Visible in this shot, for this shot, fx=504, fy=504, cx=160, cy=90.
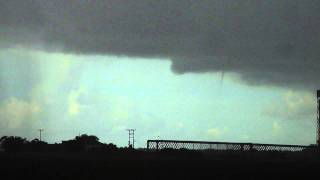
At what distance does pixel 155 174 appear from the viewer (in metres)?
19.4

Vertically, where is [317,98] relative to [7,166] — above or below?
above

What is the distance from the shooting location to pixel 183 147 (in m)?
42.0

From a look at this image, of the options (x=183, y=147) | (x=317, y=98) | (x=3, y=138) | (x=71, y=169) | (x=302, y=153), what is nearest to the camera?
(x=71, y=169)

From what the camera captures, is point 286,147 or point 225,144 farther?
point 286,147

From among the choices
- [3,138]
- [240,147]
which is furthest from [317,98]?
[3,138]

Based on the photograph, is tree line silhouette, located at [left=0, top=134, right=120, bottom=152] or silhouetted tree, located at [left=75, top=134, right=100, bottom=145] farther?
silhouetted tree, located at [left=75, top=134, right=100, bottom=145]

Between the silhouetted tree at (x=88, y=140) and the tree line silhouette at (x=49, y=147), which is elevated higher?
the silhouetted tree at (x=88, y=140)

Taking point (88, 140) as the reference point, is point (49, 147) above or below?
below

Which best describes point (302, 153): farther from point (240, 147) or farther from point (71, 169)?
point (71, 169)

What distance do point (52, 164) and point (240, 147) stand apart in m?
27.1

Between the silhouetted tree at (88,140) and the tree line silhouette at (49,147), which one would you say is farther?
the silhouetted tree at (88,140)

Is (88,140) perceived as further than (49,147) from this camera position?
Yes

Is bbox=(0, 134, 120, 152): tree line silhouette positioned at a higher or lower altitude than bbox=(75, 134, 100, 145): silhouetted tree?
lower

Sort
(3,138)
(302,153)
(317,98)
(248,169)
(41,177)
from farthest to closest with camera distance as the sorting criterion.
Answer: (3,138) → (317,98) → (302,153) → (248,169) → (41,177)
